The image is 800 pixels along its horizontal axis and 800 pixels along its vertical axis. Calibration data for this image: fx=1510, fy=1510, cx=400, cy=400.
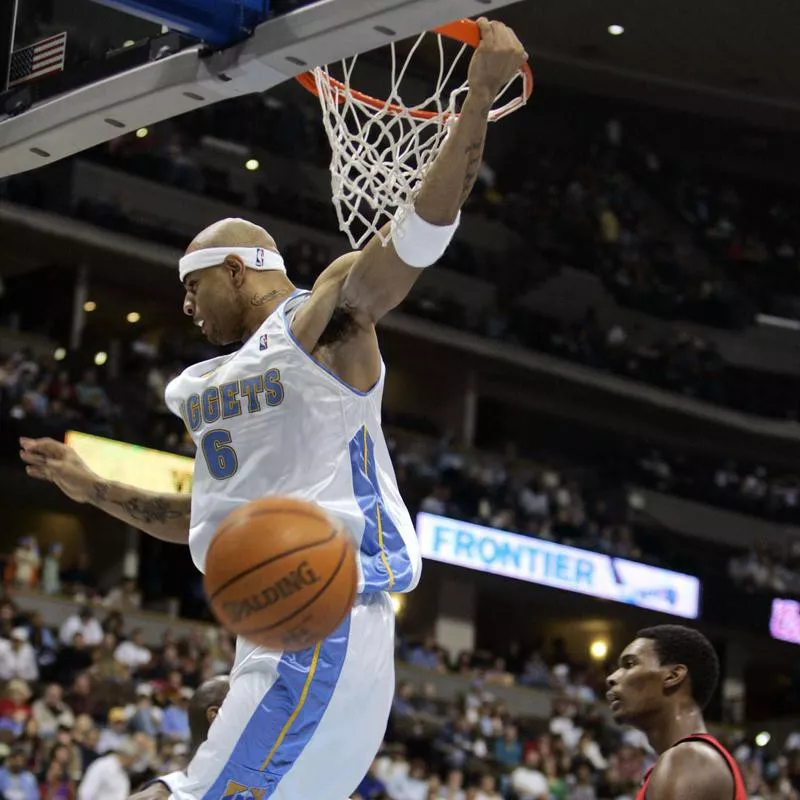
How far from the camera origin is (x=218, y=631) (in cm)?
1630

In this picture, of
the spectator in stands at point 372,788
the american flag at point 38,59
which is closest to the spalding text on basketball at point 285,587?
the american flag at point 38,59

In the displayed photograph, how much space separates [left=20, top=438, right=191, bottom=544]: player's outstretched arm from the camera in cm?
437

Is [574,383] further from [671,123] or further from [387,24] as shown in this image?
[387,24]

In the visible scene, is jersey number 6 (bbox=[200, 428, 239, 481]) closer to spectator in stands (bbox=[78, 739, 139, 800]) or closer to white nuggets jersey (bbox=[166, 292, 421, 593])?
white nuggets jersey (bbox=[166, 292, 421, 593])

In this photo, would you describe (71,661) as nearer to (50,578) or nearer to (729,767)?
(50,578)

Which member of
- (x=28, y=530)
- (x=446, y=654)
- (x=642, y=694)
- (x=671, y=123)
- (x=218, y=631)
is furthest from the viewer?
(x=671, y=123)

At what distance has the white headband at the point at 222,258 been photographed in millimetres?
3945

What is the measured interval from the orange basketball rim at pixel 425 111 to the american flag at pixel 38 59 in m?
0.71

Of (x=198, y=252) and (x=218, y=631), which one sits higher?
(x=198, y=252)

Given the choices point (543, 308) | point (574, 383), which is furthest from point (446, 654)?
point (543, 308)

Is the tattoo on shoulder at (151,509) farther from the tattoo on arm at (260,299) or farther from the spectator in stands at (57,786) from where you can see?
the spectator in stands at (57,786)

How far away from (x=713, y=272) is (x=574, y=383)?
17.6 ft

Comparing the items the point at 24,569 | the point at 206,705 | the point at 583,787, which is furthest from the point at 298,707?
the point at 24,569

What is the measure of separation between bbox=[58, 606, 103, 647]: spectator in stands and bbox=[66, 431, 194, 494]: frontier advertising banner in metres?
3.29
